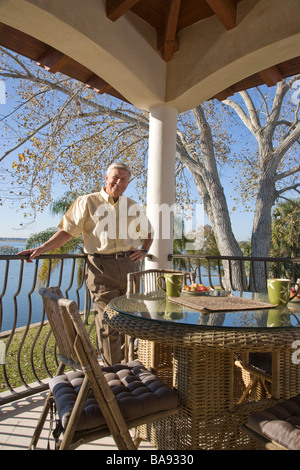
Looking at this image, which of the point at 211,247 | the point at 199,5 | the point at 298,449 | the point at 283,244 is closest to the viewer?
the point at 298,449

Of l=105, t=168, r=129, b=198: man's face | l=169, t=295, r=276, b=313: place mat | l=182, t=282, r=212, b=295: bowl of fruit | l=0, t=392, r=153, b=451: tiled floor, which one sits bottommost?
l=0, t=392, r=153, b=451: tiled floor

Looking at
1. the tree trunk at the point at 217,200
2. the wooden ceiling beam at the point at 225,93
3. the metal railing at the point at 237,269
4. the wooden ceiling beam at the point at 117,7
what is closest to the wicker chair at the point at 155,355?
the metal railing at the point at 237,269

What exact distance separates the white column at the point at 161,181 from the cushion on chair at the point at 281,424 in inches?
95.2

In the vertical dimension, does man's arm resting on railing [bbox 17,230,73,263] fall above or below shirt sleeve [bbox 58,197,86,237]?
below

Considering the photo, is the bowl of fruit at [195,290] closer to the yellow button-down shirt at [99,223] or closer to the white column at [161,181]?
the yellow button-down shirt at [99,223]

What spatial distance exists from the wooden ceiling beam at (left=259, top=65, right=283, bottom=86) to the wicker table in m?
2.88

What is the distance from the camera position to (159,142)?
372cm

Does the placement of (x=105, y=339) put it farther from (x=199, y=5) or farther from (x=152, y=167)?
(x=199, y=5)

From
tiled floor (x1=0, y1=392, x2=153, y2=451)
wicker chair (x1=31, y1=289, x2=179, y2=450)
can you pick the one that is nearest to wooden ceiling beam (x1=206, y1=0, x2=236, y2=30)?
wicker chair (x1=31, y1=289, x2=179, y2=450)

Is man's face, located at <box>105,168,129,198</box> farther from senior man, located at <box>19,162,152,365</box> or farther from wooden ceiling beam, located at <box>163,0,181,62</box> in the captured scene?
wooden ceiling beam, located at <box>163,0,181,62</box>

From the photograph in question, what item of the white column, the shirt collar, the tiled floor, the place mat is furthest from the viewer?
the white column

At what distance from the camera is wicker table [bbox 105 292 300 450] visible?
50.3 inches
